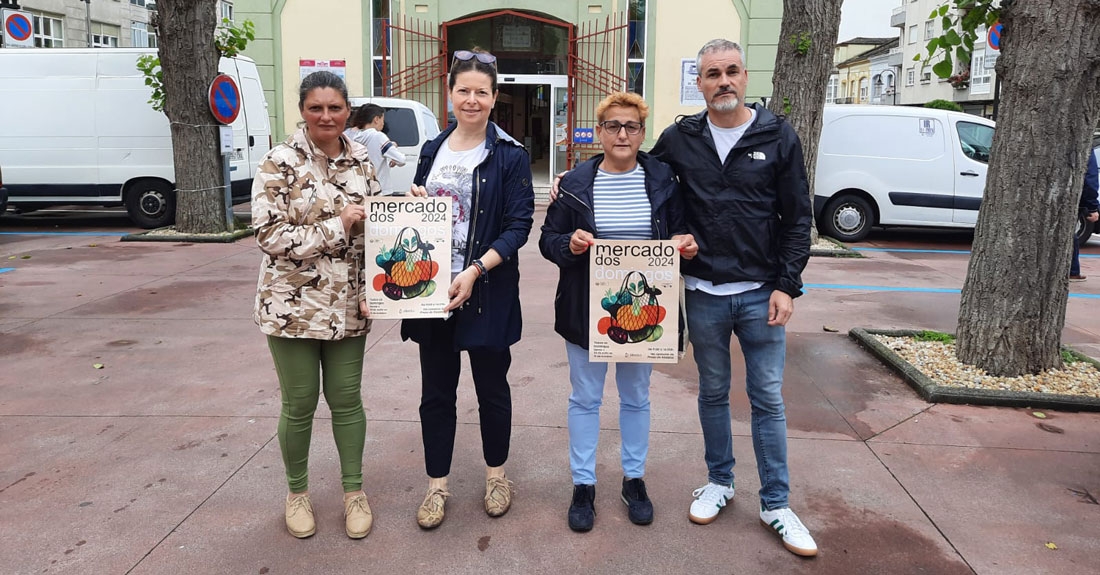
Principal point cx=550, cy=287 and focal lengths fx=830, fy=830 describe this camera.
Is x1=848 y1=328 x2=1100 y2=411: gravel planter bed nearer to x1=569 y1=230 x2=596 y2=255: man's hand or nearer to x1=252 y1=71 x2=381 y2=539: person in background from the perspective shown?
x1=569 y1=230 x2=596 y2=255: man's hand

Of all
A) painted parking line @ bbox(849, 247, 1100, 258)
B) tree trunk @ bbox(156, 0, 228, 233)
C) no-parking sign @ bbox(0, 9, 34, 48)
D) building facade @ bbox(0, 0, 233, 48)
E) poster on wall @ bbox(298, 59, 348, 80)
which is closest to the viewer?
tree trunk @ bbox(156, 0, 228, 233)

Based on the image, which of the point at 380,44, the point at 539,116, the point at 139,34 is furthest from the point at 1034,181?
the point at 139,34

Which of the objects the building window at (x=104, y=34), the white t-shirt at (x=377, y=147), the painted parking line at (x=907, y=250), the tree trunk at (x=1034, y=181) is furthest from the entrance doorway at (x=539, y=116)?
the building window at (x=104, y=34)

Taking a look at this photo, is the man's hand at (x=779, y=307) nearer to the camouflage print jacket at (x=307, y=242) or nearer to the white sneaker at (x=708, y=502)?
the white sneaker at (x=708, y=502)

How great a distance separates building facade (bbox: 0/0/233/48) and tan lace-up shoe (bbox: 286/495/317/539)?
27703mm

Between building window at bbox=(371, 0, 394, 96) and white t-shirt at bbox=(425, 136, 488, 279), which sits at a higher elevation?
building window at bbox=(371, 0, 394, 96)

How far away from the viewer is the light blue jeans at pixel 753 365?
3070 millimetres

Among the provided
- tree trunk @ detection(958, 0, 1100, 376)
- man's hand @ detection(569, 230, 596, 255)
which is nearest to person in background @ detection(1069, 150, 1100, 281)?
tree trunk @ detection(958, 0, 1100, 376)

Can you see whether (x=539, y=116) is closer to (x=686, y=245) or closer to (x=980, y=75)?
(x=686, y=245)

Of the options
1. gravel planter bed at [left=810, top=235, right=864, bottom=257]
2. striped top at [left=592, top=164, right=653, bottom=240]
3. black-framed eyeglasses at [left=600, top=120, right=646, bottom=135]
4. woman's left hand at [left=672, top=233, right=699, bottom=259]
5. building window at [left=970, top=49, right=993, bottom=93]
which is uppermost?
building window at [left=970, top=49, right=993, bottom=93]

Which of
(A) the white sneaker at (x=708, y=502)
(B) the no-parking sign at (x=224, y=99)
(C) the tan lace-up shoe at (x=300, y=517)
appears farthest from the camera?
(B) the no-parking sign at (x=224, y=99)

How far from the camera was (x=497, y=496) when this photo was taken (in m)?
3.37

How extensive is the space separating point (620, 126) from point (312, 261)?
1211 millimetres

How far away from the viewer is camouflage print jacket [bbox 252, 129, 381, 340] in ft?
9.46
